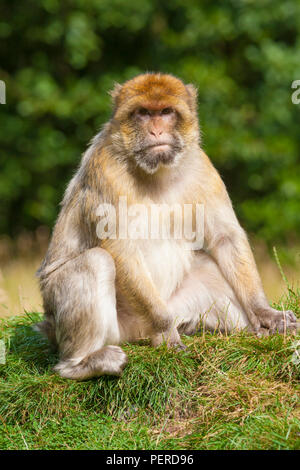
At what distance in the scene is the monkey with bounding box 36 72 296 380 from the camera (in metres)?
5.02

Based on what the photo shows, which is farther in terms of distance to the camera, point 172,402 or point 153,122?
point 153,122

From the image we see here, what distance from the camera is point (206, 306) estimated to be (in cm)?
546

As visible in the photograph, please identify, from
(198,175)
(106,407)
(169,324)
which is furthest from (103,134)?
(106,407)

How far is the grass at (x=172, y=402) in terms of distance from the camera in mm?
4301

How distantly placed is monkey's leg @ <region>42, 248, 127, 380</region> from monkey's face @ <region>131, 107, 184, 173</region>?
2.53 feet

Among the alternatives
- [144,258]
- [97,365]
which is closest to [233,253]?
[144,258]

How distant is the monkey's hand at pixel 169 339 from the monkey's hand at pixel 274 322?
2.12ft

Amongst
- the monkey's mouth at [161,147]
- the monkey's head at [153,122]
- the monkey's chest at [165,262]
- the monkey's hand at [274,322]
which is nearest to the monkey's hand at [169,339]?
the monkey's chest at [165,262]

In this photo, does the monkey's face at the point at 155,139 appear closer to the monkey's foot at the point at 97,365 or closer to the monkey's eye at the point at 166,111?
the monkey's eye at the point at 166,111

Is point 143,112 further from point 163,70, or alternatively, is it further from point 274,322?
point 163,70

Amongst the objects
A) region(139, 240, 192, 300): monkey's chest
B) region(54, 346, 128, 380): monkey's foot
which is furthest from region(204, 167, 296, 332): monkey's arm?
region(54, 346, 128, 380): monkey's foot

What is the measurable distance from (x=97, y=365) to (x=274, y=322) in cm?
139

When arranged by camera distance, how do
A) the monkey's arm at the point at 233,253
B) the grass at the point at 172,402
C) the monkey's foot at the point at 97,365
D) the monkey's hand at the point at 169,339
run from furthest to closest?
the monkey's arm at the point at 233,253 → the monkey's hand at the point at 169,339 → the monkey's foot at the point at 97,365 → the grass at the point at 172,402

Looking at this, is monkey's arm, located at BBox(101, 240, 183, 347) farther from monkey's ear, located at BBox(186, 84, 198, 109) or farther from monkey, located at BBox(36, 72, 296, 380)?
monkey's ear, located at BBox(186, 84, 198, 109)
